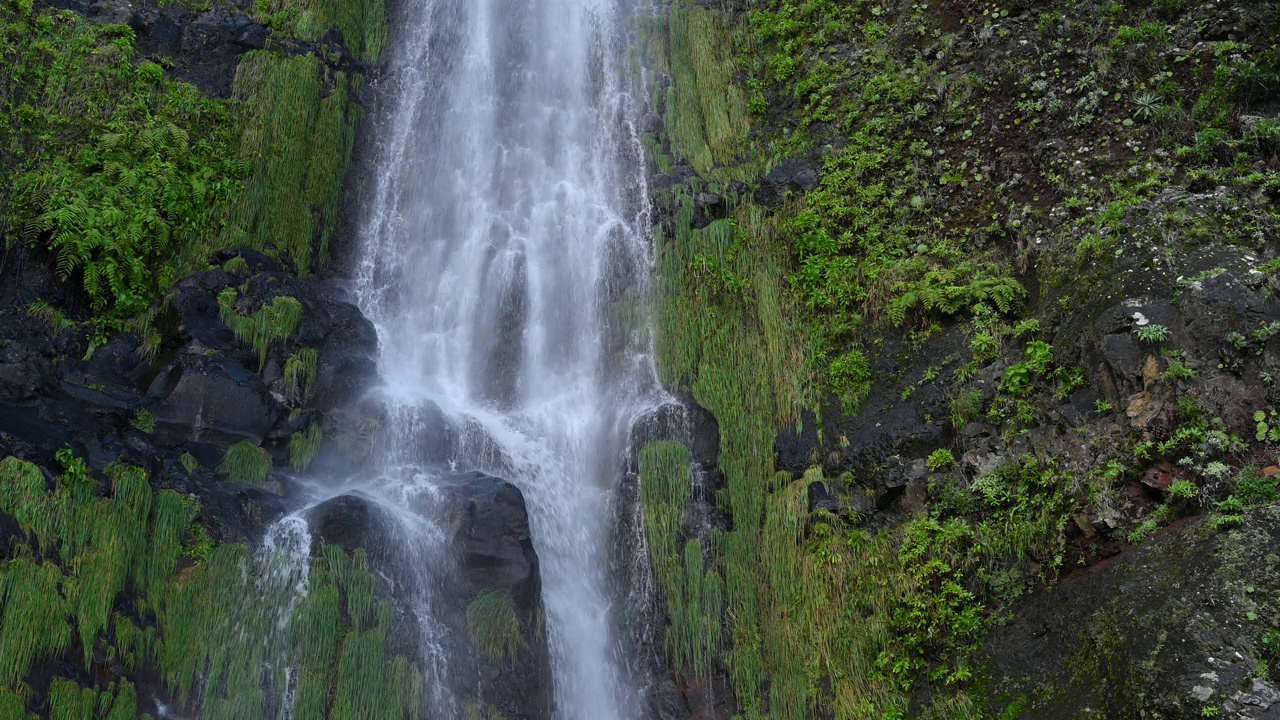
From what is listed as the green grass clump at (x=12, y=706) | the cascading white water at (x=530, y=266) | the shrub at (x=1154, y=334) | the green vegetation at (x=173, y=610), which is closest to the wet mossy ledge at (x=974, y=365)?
the shrub at (x=1154, y=334)

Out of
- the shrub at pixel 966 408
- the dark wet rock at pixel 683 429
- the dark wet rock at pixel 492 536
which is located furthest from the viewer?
the dark wet rock at pixel 683 429

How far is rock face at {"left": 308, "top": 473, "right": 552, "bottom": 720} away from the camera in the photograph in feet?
28.3

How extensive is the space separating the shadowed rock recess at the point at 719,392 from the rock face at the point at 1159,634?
0.09 feet

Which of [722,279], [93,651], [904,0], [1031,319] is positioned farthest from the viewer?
[904,0]

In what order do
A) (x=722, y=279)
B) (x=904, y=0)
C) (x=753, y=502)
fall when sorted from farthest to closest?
1. (x=904, y=0)
2. (x=722, y=279)
3. (x=753, y=502)

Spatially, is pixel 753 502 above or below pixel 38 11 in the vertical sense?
below

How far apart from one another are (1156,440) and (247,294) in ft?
33.8

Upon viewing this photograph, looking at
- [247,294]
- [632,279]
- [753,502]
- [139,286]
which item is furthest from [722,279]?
[139,286]

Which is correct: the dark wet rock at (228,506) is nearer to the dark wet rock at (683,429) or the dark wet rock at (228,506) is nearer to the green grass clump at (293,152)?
the green grass clump at (293,152)

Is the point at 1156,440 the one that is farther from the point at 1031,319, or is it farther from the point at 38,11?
the point at 38,11

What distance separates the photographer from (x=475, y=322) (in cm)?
1213

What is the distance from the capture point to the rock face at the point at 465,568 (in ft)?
28.3

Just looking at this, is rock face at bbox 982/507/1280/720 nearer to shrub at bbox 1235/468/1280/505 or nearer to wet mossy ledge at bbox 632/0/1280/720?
wet mossy ledge at bbox 632/0/1280/720

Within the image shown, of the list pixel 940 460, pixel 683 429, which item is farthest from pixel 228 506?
pixel 940 460
